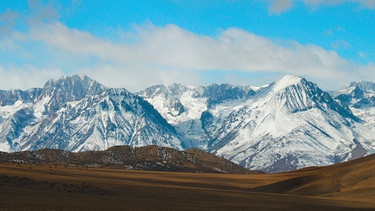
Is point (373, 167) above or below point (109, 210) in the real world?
above

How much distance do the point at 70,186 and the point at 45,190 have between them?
9008 millimetres

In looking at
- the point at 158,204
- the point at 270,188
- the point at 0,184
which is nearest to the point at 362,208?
the point at 158,204

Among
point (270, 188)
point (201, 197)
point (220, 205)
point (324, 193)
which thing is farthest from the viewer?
point (270, 188)

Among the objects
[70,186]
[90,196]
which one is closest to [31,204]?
[90,196]

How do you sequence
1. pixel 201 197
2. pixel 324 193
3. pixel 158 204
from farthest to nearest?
1. pixel 324 193
2. pixel 201 197
3. pixel 158 204

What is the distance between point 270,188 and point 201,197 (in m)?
69.4

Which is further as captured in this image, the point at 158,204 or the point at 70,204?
the point at 158,204

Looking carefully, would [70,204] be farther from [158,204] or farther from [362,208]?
[362,208]

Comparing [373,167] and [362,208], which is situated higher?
[373,167]

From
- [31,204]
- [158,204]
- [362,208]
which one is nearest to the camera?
[31,204]

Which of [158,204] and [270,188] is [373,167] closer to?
[270,188]

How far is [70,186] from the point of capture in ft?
337

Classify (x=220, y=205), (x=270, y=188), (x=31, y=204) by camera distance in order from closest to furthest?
(x=31, y=204) → (x=220, y=205) → (x=270, y=188)

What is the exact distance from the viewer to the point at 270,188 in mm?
174000
